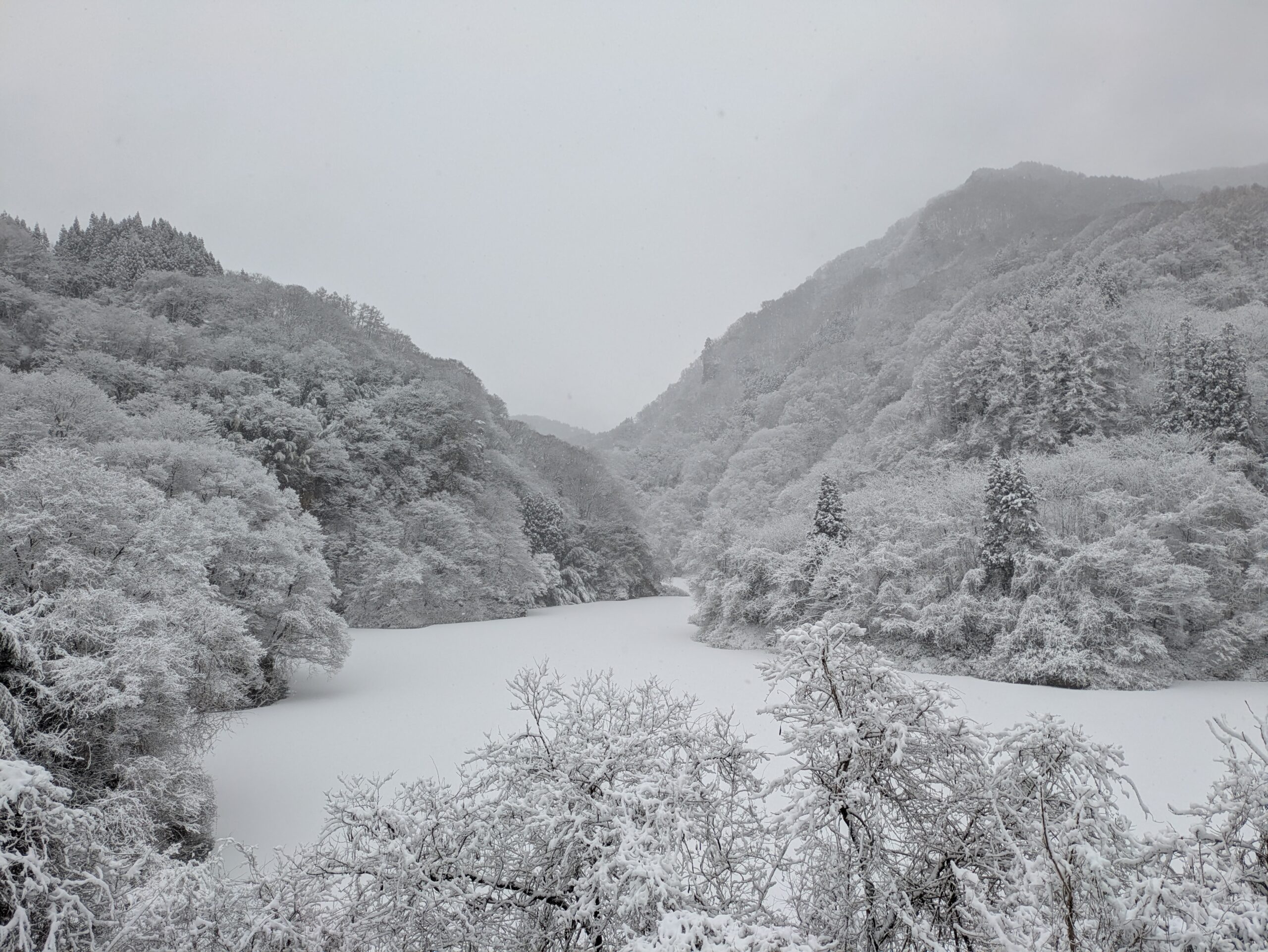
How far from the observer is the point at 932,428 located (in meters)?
24.6

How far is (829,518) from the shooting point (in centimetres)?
2016

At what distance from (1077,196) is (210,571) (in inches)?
3141

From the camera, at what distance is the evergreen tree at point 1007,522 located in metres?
15.1

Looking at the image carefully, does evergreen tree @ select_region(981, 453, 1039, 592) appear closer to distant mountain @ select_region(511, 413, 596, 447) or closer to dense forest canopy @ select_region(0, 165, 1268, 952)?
dense forest canopy @ select_region(0, 165, 1268, 952)

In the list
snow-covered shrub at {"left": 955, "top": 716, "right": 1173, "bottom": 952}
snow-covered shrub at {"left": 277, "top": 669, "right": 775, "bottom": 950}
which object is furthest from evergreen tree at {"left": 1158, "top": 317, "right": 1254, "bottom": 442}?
snow-covered shrub at {"left": 277, "top": 669, "right": 775, "bottom": 950}

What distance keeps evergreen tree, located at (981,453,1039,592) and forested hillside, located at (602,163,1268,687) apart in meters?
0.09

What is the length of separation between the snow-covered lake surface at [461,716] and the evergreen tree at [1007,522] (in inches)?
118

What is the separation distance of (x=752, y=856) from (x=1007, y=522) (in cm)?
1525

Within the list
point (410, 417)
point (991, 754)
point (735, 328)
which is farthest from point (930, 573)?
point (735, 328)

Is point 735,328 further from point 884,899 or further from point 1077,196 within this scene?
point 884,899

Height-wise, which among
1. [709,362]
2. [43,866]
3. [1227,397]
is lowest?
[43,866]

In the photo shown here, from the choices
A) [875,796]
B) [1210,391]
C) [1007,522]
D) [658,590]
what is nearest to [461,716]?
[875,796]

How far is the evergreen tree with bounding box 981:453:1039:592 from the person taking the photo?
15070mm

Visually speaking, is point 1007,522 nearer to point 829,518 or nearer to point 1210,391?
point 829,518
